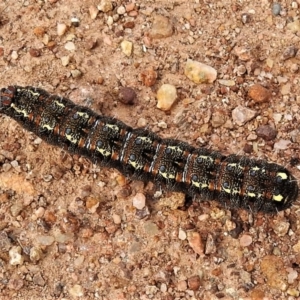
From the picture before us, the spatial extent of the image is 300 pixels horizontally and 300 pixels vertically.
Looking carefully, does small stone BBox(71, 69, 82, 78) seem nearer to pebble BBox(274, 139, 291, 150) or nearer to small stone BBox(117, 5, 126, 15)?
small stone BBox(117, 5, 126, 15)

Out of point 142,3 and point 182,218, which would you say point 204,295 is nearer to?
point 182,218

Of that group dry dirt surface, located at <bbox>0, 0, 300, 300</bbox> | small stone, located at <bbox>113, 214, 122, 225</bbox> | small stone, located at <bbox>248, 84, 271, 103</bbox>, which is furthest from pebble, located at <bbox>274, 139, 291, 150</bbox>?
small stone, located at <bbox>113, 214, 122, 225</bbox>

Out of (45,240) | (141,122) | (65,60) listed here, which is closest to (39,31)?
(65,60)

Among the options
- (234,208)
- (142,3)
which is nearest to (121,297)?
(234,208)

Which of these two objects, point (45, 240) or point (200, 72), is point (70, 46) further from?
point (45, 240)

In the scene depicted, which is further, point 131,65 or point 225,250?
point 131,65

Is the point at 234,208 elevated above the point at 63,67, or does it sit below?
below

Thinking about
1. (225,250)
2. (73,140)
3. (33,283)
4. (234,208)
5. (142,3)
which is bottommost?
(33,283)
